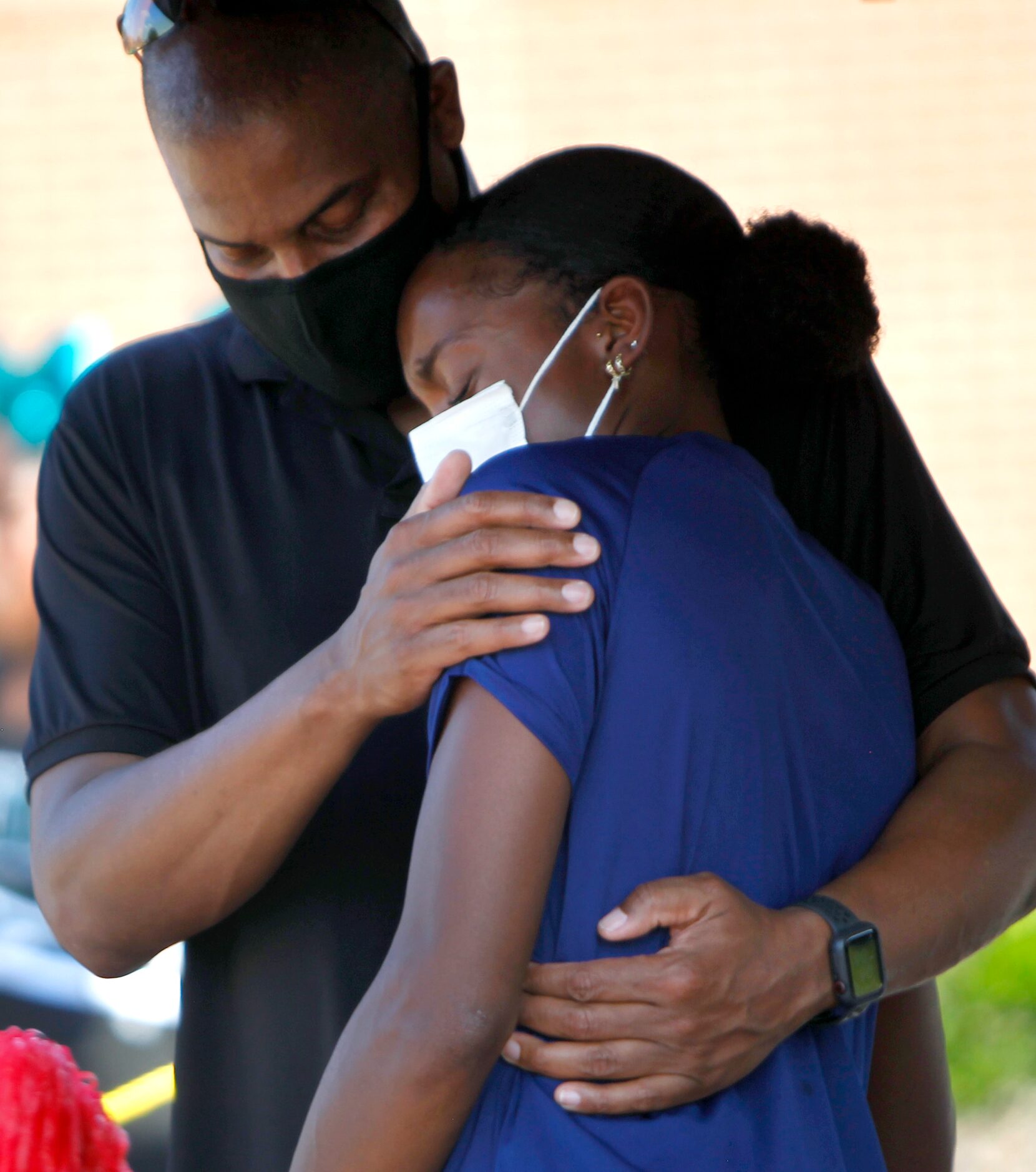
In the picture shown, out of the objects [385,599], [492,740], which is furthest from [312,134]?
[492,740]

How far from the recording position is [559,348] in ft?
5.08

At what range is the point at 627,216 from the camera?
1.63 m

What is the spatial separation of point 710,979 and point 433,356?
0.78 metres

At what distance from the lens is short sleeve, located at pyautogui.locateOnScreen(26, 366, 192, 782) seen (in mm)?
1707

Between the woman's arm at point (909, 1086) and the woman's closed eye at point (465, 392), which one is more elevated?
the woman's closed eye at point (465, 392)

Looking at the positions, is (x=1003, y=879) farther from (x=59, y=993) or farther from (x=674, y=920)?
(x=59, y=993)

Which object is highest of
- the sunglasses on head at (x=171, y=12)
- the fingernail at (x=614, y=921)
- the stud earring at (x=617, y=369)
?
the sunglasses on head at (x=171, y=12)

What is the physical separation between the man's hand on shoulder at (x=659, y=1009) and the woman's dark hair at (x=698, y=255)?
0.69 m

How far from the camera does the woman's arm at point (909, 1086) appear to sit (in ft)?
5.78

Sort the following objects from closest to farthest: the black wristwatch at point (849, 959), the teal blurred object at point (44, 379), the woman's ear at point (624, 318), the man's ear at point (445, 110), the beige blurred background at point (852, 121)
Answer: the black wristwatch at point (849, 959) → the woman's ear at point (624, 318) → the man's ear at point (445, 110) → the teal blurred object at point (44, 379) → the beige blurred background at point (852, 121)

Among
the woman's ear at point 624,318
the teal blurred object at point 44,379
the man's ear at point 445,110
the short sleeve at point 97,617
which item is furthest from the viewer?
the teal blurred object at point 44,379

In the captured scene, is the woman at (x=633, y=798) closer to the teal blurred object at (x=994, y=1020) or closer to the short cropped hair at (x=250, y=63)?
the short cropped hair at (x=250, y=63)

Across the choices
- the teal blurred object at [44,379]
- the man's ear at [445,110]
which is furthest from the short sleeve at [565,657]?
the teal blurred object at [44,379]

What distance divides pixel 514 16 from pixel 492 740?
20.1 ft
